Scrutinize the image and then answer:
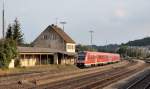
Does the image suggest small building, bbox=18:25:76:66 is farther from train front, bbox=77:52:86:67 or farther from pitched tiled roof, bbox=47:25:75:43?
train front, bbox=77:52:86:67

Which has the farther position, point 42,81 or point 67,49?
point 67,49

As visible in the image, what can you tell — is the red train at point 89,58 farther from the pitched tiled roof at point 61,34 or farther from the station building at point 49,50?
the pitched tiled roof at point 61,34

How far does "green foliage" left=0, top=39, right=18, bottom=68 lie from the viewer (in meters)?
59.1

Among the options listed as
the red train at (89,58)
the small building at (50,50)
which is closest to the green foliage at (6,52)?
the small building at (50,50)

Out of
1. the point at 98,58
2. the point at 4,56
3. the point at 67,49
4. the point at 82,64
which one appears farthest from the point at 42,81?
the point at 67,49

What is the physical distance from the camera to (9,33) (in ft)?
349

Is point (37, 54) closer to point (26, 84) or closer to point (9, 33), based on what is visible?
point (9, 33)

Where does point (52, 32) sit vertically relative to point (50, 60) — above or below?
above

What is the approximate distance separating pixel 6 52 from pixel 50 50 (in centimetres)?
2626

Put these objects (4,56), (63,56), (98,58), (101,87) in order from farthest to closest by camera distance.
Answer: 1. (63,56)
2. (98,58)
3. (4,56)
4. (101,87)

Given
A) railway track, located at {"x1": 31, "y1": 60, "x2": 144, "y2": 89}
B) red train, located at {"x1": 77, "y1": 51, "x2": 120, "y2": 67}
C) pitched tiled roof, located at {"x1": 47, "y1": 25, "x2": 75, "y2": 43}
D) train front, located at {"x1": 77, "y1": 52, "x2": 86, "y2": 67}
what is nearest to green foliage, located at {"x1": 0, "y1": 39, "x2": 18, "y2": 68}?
train front, located at {"x1": 77, "y1": 52, "x2": 86, "y2": 67}

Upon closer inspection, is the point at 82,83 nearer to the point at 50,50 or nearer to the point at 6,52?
the point at 6,52

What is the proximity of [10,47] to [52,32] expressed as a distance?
47037mm

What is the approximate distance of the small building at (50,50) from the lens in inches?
2859
